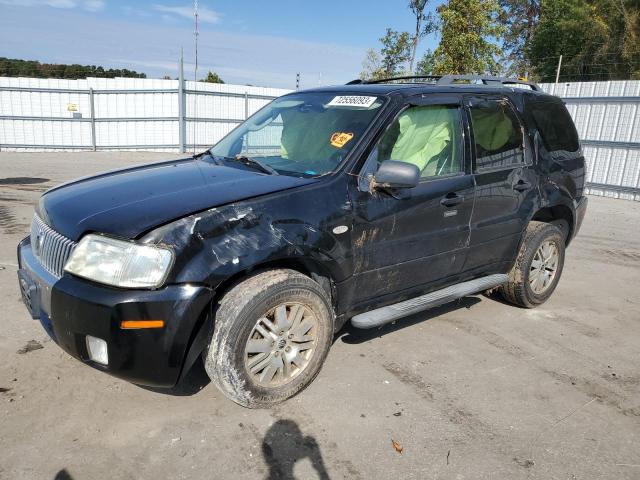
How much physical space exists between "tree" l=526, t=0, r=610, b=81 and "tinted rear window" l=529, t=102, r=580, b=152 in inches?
1115

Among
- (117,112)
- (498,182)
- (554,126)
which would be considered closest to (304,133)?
(498,182)

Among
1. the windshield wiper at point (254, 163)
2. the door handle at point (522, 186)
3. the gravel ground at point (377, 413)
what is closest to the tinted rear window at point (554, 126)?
the door handle at point (522, 186)

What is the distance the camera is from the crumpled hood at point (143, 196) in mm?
2701

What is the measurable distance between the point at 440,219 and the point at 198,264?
188 cm

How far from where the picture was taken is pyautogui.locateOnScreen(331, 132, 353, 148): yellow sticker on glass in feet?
11.4

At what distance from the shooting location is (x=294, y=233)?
9.70 feet

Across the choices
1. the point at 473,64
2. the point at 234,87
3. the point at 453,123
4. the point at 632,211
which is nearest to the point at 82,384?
the point at 453,123

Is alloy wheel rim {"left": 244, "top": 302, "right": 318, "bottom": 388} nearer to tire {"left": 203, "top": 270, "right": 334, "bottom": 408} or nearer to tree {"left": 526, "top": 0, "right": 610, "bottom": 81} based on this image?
tire {"left": 203, "top": 270, "right": 334, "bottom": 408}

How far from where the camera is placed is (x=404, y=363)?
3.73 meters

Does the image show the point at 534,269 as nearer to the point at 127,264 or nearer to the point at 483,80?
the point at 483,80

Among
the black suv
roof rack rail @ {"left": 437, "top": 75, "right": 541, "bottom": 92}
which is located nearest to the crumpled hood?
the black suv

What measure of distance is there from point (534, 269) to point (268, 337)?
300cm

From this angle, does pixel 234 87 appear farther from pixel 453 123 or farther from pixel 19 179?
pixel 453 123

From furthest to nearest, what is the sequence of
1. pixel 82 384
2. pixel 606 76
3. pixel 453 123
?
pixel 606 76 → pixel 453 123 → pixel 82 384
